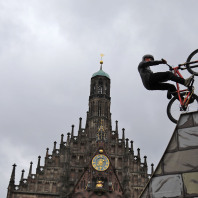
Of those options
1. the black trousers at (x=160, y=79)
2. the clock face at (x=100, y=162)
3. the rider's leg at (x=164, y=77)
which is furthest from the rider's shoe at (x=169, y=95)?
the clock face at (x=100, y=162)

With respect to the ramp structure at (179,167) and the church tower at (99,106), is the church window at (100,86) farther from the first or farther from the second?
the ramp structure at (179,167)

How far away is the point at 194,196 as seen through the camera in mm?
4000

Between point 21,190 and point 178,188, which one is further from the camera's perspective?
point 21,190

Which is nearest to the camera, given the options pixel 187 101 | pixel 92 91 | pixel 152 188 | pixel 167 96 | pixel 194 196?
pixel 194 196

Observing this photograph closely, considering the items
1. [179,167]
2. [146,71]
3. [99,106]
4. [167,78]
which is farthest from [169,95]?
[99,106]

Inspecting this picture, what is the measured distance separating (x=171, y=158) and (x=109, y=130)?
114 feet

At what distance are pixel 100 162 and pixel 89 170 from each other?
1.67 meters

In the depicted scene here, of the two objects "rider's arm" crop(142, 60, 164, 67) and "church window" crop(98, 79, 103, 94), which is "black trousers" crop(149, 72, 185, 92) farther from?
"church window" crop(98, 79, 103, 94)

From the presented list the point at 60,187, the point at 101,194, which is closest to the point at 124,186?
the point at 101,194

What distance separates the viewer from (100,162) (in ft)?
111

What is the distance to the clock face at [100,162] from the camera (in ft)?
109

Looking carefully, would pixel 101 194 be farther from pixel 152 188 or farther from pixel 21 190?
pixel 152 188

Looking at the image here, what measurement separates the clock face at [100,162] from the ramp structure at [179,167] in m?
29.3

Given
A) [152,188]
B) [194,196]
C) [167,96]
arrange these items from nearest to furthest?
[194,196] < [152,188] < [167,96]
